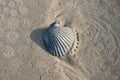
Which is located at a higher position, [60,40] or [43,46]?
[60,40]

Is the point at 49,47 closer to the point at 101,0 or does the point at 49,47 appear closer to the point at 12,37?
the point at 12,37

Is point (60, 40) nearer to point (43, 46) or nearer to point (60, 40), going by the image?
point (60, 40)

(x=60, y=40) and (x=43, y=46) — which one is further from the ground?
(x=60, y=40)

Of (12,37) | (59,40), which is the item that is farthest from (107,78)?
(12,37)

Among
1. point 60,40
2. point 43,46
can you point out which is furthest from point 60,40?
point 43,46
